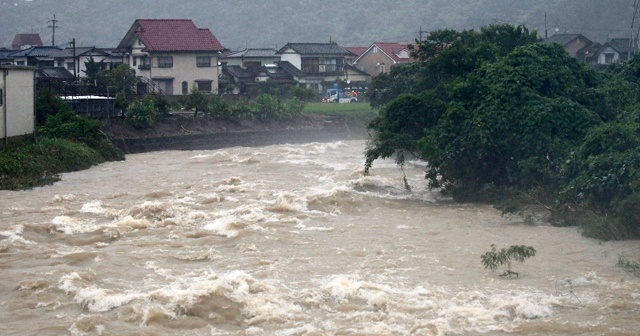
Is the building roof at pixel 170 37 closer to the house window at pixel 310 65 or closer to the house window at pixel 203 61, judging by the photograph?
the house window at pixel 203 61

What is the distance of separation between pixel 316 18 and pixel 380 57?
4490cm

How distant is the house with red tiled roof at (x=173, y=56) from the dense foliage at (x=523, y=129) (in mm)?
23187

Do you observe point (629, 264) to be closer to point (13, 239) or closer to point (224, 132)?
point (13, 239)

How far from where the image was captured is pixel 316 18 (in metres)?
102

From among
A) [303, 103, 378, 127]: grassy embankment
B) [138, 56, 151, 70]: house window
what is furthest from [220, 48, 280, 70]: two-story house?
[303, 103, 378, 127]: grassy embankment

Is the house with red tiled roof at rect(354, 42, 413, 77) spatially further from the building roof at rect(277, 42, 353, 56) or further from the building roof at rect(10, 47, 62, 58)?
the building roof at rect(10, 47, 62, 58)

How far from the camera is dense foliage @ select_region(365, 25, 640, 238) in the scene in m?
17.0

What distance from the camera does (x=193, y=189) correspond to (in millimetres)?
22000

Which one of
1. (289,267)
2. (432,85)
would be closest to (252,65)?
(432,85)

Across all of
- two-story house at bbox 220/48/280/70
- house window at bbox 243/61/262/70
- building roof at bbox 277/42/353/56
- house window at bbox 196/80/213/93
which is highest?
building roof at bbox 277/42/353/56

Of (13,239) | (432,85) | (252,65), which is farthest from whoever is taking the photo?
(252,65)

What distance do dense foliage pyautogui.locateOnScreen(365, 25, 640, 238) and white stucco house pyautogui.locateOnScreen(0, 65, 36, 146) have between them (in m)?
11.1

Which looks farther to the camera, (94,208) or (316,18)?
(316,18)

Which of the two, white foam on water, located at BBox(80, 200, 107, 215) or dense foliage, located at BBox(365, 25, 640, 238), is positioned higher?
dense foliage, located at BBox(365, 25, 640, 238)
